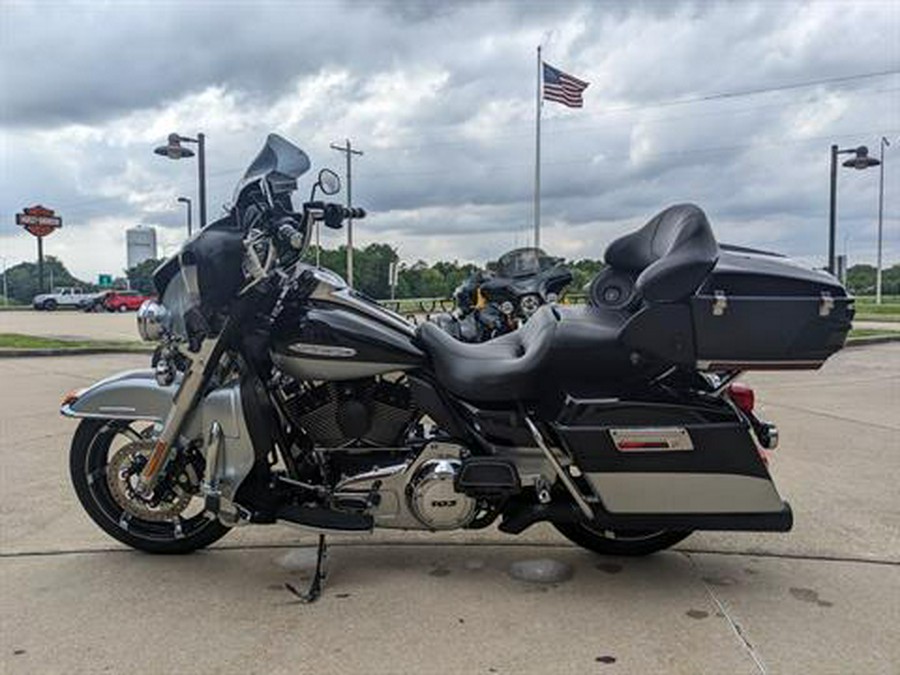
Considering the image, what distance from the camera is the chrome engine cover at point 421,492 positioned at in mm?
3213

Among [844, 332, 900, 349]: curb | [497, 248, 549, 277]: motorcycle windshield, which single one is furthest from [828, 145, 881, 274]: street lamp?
[497, 248, 549, 277]: motorcycle windshield

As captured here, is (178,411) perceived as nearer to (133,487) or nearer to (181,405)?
(181,405)

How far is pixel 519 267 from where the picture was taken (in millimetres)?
9172

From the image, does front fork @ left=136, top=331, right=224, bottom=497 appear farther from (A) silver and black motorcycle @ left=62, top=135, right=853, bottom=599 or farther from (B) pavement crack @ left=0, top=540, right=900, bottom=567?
(B) pavement crack @ left=0, top=540, right=900, bottom=567

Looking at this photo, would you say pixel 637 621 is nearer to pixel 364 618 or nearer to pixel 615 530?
pixel 615 530

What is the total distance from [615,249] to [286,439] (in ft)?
5.75

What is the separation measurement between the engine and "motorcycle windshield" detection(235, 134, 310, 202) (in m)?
0.85

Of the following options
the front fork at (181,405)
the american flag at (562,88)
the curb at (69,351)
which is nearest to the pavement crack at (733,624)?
the front fork at (181,405)

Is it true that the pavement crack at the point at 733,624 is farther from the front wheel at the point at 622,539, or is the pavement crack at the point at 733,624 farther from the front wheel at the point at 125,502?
the front wheel at the point at 125,502

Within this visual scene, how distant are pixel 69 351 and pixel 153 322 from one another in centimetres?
1151

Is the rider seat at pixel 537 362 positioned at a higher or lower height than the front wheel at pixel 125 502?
higher

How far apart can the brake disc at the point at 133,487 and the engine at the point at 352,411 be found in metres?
0.77

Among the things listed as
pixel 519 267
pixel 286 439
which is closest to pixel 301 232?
pixel 286 439

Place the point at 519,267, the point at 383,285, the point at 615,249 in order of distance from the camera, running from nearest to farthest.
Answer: the point at 615,249 → the point at 519,267 → the point at 383,285
